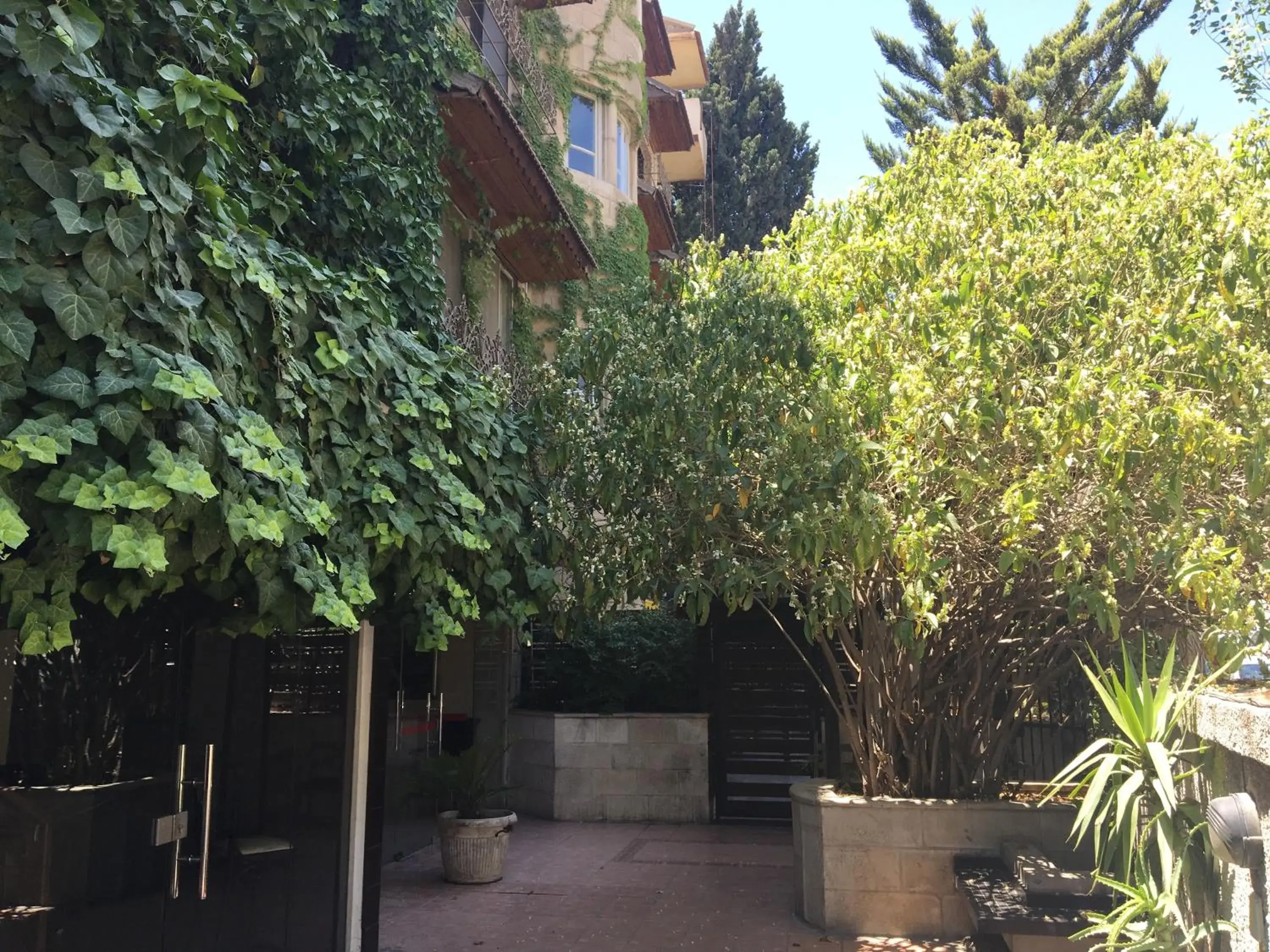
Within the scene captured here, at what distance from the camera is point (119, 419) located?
12.2 feet

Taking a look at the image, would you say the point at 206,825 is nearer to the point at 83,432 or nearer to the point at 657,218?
the point at 83,432

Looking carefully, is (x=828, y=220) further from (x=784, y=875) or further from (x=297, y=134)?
(x=784, y=875)

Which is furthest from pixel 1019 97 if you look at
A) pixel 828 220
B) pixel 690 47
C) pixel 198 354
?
pixel 198 354

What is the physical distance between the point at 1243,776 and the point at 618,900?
5.89 metres

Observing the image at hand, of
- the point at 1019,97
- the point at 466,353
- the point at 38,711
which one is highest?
the point at 1019,97

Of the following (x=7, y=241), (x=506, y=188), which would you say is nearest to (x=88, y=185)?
(x=7, y=241)

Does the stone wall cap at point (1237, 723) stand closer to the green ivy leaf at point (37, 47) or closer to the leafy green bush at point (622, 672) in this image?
Answer: the green ivy leaf at point (37, 47)

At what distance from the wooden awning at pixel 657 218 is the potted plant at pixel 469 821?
12789mm

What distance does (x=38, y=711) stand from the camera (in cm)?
486

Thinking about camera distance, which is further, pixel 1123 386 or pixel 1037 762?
pixel 1037 762

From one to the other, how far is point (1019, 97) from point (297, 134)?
1869cm

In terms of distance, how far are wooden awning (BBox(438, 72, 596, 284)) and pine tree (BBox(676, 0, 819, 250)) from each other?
17.5m

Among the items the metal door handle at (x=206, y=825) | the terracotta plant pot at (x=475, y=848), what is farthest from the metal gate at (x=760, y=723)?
the metal door handle at (x=206, y=825)

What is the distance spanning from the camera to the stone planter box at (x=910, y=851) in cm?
747
